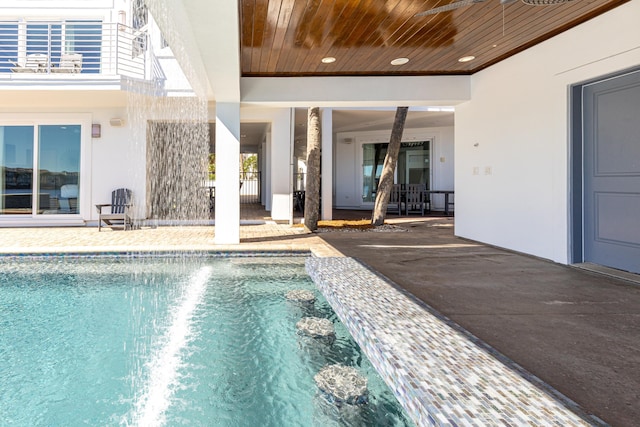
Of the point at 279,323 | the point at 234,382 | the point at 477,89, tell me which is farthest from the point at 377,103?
the point at 234,382

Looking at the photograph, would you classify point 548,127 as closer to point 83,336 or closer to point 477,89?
point 477,89

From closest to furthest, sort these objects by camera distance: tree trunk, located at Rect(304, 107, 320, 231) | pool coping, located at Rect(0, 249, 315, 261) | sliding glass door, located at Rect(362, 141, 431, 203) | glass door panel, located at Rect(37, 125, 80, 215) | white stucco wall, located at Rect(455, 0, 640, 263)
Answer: white stucco wall, located at Rect(455, 0, 640, 263)
pool coping, located at Rect(0, 249, 315, 261)
tree trunk, located at Rect(304, 107, 320, 231)
glass door panel, located at Rect(37, 125, 80, 215)
sliding glass door, located at Rect(362, 141, 431, 203)

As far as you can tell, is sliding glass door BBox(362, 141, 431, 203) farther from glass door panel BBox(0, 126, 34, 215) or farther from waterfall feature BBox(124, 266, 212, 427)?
waterfall feature BBox(124, 266, 212, 427)

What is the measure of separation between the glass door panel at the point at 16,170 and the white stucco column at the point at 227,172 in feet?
17.2

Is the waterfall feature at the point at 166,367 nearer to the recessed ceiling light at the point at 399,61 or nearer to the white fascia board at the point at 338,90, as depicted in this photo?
the white fascia board at the point at 338,90

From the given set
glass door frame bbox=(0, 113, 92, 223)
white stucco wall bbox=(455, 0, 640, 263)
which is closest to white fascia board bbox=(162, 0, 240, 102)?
white stucco wall bbox=(455, 0, 640, 263)

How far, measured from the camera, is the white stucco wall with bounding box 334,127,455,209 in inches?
484

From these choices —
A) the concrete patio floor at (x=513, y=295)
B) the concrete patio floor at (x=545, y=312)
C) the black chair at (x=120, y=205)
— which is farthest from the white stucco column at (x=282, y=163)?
the concrete patio floor at (x=545, y=312)

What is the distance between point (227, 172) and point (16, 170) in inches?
225

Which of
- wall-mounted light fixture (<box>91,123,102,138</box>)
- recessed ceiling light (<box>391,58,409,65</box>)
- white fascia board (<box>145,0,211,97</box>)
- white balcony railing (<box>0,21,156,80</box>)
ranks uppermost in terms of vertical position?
white balcony railing (<box>0,21,156,80</box>)

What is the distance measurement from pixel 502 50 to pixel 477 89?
0.99 metres

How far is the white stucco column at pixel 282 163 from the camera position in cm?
879

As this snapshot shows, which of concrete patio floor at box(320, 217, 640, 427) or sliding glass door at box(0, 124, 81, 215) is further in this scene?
sliding glass door at box(0, 124, 81, 215)

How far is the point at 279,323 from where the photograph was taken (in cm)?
296
